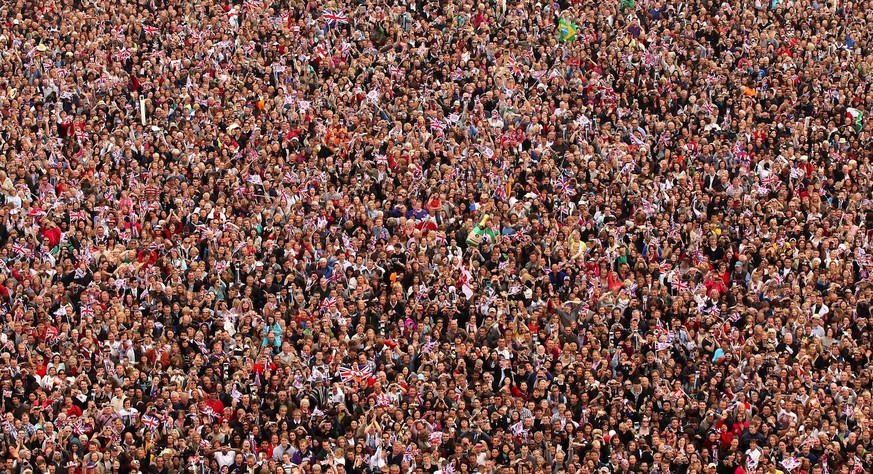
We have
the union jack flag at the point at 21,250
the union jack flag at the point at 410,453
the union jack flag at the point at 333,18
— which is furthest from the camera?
the union jack flag at the point at 333,18

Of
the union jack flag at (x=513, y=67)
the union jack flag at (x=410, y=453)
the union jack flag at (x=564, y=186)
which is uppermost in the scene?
the union jack flag at (x=513, y=67)

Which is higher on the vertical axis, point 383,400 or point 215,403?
point 383,400

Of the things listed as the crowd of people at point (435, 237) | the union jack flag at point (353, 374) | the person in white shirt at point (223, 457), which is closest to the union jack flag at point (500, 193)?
the crowd of people at point (435, 237)

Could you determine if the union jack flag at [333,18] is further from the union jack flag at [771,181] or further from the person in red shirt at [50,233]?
the union jack flag at [771,181]

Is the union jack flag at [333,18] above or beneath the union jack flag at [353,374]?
above

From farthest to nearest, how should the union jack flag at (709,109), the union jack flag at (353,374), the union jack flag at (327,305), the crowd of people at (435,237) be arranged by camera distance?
1. the union jack flag at (709,109)
2. the union jack flag at (327,305)
3. the union jack flag at (353,374)
4. the crowd of people at (435,237)

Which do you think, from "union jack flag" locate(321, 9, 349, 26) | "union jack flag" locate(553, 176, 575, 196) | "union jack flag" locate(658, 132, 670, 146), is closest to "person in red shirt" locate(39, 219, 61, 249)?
"union jack flag" locate(553, 176, 575, 196)

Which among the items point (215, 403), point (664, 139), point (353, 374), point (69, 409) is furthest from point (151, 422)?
point (664, 139)

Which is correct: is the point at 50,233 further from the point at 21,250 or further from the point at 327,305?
the point at 327,305

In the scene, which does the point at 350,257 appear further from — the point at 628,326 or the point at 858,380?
the point at 858,380
